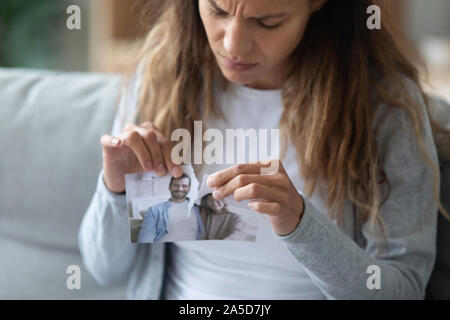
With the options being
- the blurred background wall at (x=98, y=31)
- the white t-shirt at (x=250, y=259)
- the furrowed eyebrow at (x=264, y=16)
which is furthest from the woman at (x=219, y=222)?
the blurred background wall at (x=98, y=31)

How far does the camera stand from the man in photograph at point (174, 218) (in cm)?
80

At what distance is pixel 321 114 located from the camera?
88 centimetres

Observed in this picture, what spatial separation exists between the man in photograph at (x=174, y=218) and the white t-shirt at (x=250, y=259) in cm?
14

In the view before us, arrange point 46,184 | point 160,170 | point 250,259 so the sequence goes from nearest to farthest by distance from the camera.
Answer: point 160,170
point 250,259
point 46,184

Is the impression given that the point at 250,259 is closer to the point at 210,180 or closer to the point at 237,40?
the point at 210,180

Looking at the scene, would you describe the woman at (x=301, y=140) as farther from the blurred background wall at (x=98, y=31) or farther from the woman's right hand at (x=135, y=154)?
the blurred background wall at (x=98, y=31)

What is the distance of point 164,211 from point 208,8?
0.30 meters

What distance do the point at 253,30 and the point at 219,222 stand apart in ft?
0.91

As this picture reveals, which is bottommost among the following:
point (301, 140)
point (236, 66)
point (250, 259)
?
point (250, 259)

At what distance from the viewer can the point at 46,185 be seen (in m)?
1.07

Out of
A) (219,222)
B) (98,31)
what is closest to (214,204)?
(219,222)

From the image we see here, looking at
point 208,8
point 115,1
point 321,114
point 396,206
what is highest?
point 115,1
